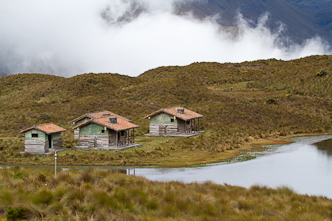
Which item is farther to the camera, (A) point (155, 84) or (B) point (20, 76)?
(B) point (20, 76)

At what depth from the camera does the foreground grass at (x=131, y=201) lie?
11477mm

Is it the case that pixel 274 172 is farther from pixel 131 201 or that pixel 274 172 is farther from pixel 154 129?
pixel 154 129

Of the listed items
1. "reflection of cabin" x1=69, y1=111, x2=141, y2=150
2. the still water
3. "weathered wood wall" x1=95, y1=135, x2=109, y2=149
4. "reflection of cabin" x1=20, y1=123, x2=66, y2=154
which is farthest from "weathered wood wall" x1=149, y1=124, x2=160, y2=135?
the still water

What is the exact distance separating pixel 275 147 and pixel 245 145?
9.96 feet

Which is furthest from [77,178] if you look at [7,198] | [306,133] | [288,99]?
[288,99]

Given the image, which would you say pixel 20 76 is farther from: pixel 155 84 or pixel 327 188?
pixel 327 188

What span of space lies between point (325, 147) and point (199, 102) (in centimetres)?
3901

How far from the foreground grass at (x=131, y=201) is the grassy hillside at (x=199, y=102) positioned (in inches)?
473

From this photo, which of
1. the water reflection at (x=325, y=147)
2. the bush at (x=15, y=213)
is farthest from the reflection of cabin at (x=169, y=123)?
the bush at (x=15, y=213)

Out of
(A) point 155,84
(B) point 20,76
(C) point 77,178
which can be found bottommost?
(C) point 77,178

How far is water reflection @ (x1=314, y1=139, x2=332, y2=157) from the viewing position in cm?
3163

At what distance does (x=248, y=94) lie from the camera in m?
76.5

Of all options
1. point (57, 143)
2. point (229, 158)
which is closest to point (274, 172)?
point (229, 158)

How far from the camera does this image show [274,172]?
24.5m
